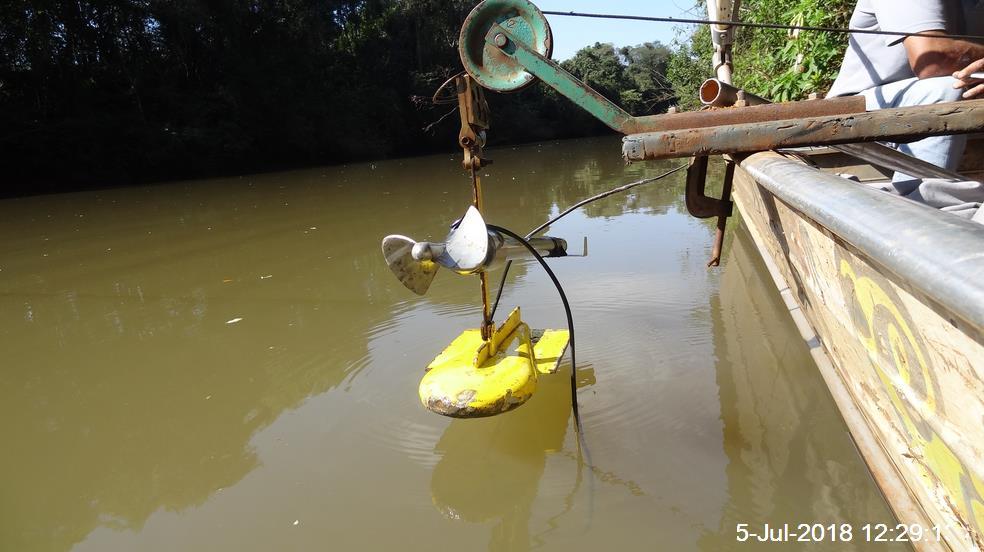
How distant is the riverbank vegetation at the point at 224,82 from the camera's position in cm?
1502

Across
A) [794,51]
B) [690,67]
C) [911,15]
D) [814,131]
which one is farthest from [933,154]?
[690,67]

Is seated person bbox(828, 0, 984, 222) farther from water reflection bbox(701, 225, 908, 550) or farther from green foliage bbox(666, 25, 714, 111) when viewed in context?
green foliage bbox(666, 25, 714, 111)

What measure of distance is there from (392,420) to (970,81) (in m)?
2.22

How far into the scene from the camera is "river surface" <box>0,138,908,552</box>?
182 centimetres

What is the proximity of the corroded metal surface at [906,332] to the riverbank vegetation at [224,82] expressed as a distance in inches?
222

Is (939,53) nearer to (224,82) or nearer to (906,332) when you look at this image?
(906,332)

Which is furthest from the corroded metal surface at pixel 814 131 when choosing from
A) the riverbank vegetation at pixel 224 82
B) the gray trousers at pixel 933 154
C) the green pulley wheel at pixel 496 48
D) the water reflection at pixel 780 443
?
the riverbank vegetation at pixel 224 82

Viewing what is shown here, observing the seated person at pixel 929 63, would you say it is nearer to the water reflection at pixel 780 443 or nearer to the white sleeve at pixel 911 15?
the white sleeve at pixel 911 15

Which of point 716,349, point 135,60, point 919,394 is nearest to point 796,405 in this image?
point 716,349

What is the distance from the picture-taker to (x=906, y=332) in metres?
1.16

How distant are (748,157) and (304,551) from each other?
1.81 metres

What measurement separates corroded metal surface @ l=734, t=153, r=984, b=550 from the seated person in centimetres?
50

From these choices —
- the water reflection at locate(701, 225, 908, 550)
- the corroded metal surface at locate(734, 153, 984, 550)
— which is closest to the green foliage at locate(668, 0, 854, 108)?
the water reflection at locate(701, 225, 908, 550)

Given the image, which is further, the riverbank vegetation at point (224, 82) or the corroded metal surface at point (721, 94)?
the riverbank vegetation at point (224, 82)
